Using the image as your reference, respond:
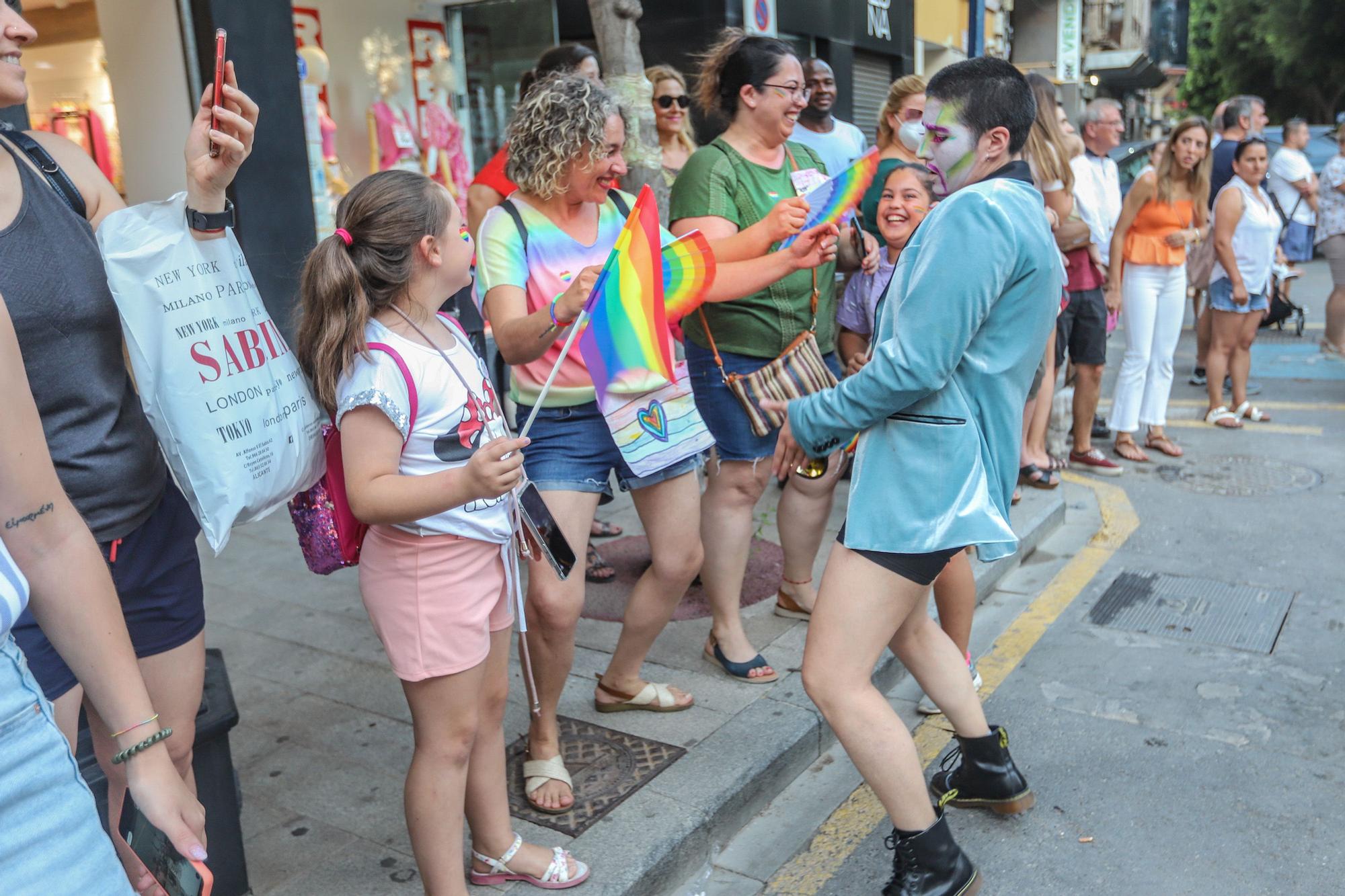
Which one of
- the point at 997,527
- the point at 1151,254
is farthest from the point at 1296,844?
the point at 1151,254

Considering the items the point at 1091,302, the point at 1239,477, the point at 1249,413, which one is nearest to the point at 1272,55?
the point at 1249,413

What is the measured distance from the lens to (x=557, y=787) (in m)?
2.99

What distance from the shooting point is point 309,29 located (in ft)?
23.5

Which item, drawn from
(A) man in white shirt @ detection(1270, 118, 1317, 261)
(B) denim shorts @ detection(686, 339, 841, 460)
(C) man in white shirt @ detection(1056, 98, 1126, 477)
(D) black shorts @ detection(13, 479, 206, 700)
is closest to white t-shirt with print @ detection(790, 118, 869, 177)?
(C) man in white shirt @ detection(1056, 98, 1126, 477)

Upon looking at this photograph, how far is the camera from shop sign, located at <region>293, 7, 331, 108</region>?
23.0 feet

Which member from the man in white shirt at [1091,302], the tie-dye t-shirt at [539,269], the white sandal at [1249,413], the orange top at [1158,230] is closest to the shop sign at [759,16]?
the man in white shirt at [1091,302]

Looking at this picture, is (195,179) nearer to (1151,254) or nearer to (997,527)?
(997,527)

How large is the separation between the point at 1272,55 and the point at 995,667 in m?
38.2

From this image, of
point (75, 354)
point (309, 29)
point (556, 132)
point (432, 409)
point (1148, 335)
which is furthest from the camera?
point (309, 29)

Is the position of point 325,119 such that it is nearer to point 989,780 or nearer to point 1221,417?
point 989,780

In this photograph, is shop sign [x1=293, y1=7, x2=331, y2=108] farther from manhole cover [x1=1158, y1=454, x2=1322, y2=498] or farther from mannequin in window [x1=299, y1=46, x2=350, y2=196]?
manhole cover [x1=1158, y1=454, x2=1322, y2=498]

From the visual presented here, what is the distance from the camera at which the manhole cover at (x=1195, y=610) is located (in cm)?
430

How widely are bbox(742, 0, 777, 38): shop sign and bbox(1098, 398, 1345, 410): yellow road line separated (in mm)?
4236

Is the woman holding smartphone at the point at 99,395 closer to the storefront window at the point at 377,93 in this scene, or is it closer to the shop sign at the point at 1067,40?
the storefront window at the point at 377,93
